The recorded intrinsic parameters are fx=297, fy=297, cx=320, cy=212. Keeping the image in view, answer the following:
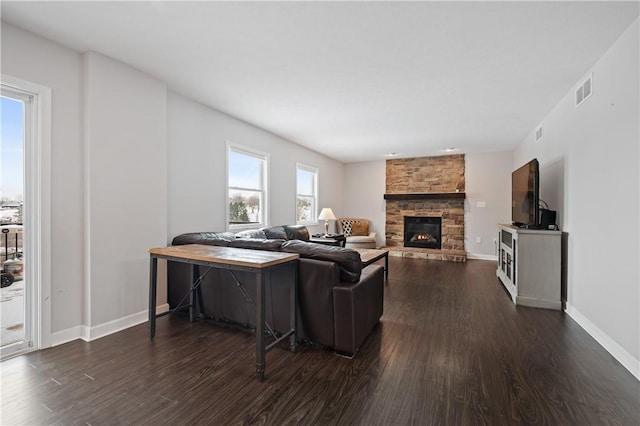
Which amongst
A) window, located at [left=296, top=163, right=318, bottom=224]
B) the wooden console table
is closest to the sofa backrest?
window, located at [left=296, top=163, right=318, bottom=224]

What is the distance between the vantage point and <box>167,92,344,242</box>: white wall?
347 centimetres

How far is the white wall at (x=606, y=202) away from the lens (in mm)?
2141

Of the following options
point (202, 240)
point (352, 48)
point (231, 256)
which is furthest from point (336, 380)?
point (352, 48)

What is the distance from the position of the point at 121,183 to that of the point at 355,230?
5.77 metres

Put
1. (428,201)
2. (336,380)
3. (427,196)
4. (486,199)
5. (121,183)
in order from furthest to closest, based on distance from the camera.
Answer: (428,201) < (427,196) < (486,199) < (121,183) < (336,380)

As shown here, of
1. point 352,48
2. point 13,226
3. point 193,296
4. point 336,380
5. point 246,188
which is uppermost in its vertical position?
point 352,48

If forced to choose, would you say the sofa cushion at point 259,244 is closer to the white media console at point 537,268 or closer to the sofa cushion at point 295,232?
the sofa cushion at point 295,232

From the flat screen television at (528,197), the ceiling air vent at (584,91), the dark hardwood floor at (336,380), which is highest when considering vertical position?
the ceiling air vent at (584,91)

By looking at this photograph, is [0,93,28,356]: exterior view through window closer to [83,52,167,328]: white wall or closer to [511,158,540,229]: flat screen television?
[83,52,167,328]: white wall

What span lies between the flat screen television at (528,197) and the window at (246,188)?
3.80m

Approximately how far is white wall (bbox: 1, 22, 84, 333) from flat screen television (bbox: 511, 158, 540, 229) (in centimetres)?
469

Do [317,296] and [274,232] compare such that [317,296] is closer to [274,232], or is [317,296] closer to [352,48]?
[352,48]

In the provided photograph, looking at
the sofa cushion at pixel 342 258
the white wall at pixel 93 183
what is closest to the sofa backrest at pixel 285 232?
the white wall at pixel 93 183

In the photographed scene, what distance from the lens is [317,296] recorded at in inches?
91.8
